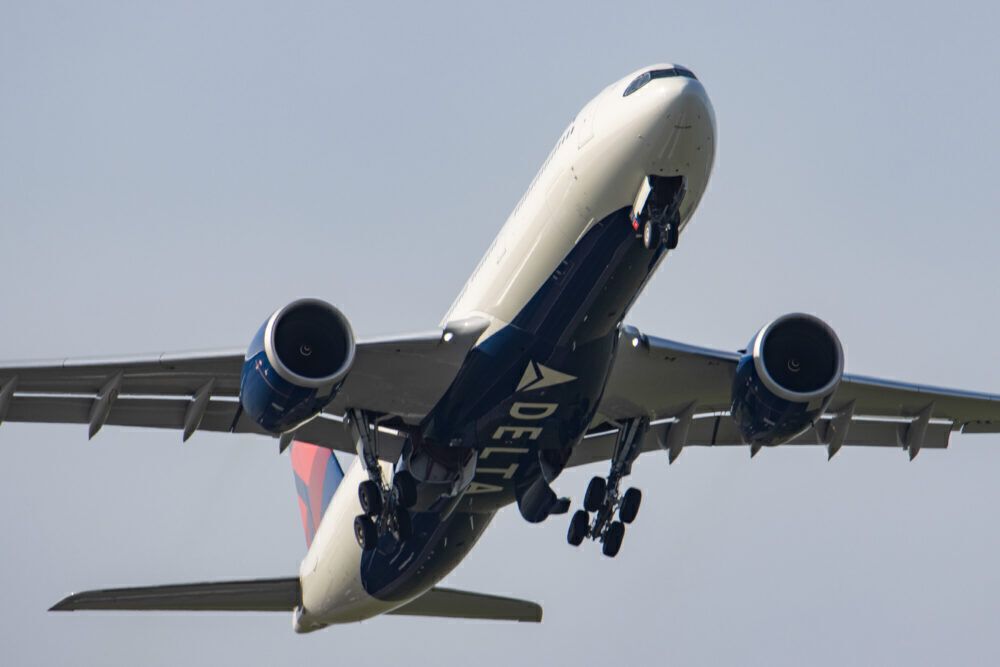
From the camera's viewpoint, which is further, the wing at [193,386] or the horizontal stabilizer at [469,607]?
the horizontal stabilizer at [469,607]

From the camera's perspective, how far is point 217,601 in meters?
30.0

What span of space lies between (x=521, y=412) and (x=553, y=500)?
2.79m

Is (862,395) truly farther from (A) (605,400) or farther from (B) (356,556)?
(B) (356,556)

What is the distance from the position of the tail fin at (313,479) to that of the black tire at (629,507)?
574 cm

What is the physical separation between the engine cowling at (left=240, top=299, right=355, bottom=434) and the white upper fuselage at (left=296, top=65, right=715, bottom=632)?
6.42 ft

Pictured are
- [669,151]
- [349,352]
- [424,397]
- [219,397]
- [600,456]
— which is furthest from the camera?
[600,456]

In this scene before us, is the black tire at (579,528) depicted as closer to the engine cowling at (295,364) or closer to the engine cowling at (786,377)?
the engine cowling at (786,377)

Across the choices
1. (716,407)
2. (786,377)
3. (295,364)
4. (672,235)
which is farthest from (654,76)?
(716,407)

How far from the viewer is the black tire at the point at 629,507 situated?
27453mm

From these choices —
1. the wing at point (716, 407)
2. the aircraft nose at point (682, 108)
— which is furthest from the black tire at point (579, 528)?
the aircraft nose at point (682, 108)

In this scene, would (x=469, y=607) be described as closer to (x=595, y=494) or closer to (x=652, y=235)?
(x=595, y=494)

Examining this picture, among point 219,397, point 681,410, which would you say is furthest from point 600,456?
point 219,397

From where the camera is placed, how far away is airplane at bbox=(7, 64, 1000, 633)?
22938mm

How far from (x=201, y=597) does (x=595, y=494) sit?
7154 millimetres
